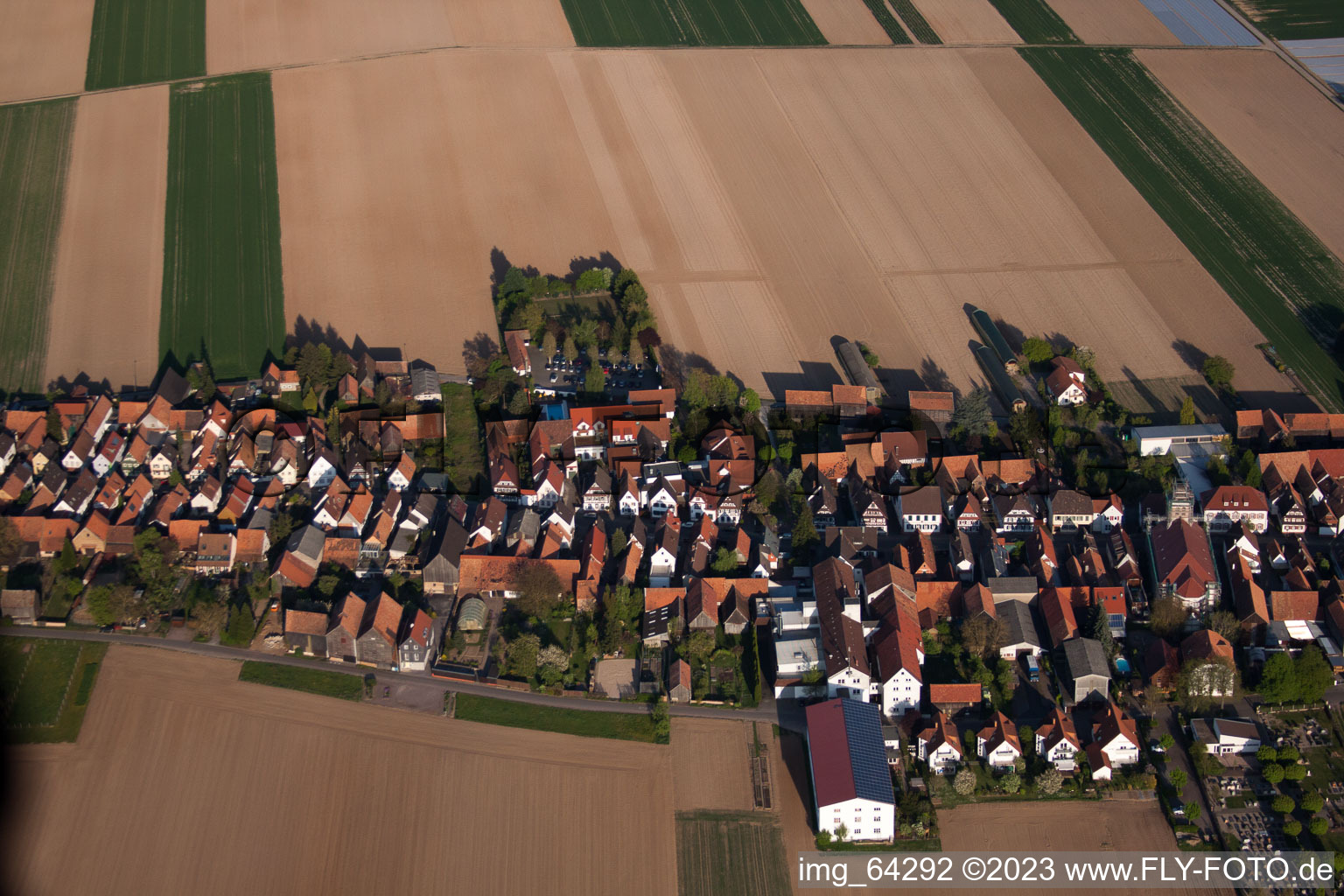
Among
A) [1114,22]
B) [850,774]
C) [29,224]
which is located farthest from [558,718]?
[1114,22]

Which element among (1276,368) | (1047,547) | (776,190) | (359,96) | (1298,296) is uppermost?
(359,96)

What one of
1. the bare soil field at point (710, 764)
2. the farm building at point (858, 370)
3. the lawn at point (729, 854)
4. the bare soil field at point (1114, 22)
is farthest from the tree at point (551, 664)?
the bare soil field at point (1114, 22)

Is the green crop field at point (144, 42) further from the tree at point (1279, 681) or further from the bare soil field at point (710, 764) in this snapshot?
the tree at point (1279, 681)

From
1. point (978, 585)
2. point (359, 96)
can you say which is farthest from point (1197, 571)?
point (359, 96)

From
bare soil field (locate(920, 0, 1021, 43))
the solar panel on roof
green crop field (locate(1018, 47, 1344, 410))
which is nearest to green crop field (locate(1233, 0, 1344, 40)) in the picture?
green crop field (locate(1018, 47, 1344, 410))

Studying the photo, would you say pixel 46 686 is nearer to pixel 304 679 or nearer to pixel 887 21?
pixel 304 679

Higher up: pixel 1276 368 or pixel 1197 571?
pixel 1276 368

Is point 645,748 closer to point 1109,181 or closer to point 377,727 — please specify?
point 377,727

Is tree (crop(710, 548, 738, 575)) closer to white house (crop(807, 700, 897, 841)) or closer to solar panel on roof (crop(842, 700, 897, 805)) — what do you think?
white house (crop(807, 700, 897, 841))
